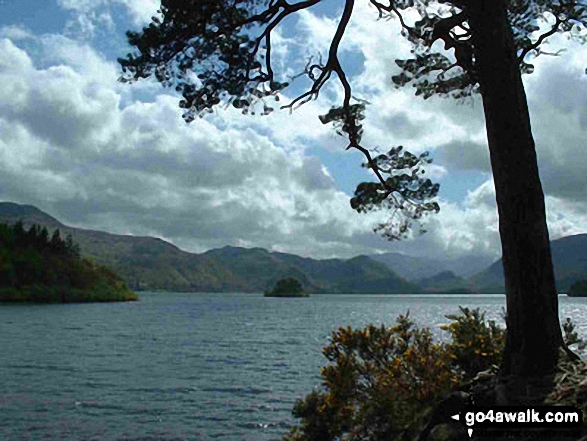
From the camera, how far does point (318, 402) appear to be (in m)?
11.9

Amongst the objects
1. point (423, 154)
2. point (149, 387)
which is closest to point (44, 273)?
point (149, 387)

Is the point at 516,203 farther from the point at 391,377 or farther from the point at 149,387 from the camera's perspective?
the point at 149,387

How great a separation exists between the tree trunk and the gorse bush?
6.40 feet

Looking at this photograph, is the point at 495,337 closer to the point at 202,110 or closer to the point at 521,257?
the point at 521,257

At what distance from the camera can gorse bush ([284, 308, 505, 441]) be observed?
1059 cm

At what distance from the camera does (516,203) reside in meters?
9.10

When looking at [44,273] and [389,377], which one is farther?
[44,273]

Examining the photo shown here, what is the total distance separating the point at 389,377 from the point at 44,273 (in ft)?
506

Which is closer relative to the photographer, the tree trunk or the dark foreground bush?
the tree trunk

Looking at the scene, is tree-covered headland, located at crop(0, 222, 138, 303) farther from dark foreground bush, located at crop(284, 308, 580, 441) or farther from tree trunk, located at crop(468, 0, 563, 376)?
tree trunk, located at crop(468, 0, 563, 376)

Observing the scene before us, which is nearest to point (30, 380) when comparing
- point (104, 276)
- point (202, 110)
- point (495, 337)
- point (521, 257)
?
point (202, 110)

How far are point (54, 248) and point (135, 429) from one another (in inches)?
6262

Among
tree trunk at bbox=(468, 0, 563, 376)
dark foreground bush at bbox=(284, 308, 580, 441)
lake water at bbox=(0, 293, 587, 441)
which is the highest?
tree trunk at bbox=(468, 0, 563, 376)

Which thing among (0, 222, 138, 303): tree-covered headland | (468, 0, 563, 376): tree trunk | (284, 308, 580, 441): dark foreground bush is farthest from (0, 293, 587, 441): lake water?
(0, 222, 138, 303): tree-covered headland
